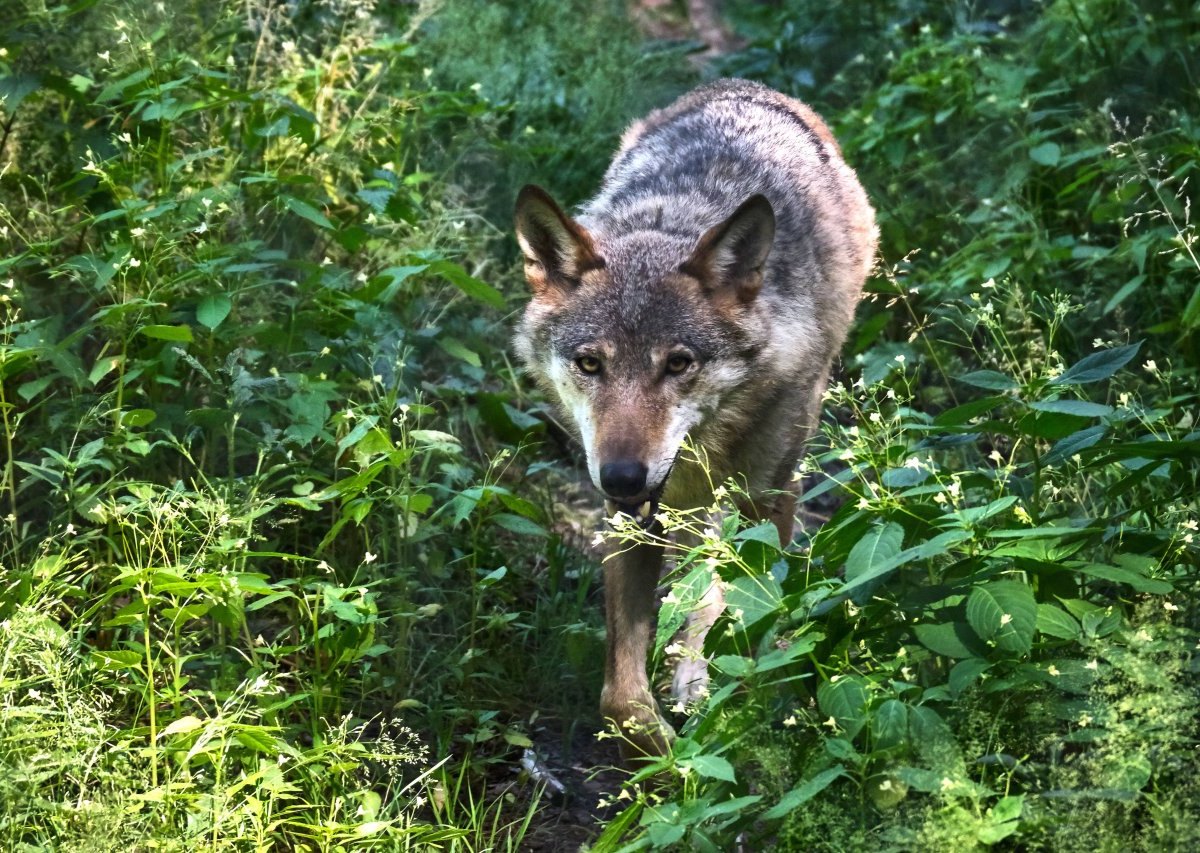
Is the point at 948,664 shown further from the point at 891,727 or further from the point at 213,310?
the point at 213,310

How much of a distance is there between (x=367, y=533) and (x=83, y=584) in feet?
2.95

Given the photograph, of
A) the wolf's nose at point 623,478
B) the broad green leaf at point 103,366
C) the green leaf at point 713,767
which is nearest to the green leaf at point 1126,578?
the green leaf at point 713,767

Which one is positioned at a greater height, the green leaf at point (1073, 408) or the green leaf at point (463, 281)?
the green leaf at point (463, 281)

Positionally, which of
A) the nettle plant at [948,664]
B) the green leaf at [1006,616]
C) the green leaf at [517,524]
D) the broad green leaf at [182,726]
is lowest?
the green leaf at [517,524]

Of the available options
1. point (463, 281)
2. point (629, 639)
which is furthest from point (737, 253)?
point (629, 639)

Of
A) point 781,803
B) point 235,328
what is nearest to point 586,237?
point 235,328

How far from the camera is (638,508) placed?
15.0ft

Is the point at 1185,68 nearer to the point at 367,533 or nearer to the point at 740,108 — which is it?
the point at 740,108

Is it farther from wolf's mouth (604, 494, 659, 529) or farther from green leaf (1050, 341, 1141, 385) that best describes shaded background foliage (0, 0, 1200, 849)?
wolf's mouth (604, 494, 659, 529)

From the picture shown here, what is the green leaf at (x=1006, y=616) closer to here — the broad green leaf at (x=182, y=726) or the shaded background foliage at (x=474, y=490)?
the shaded background foliage at (x=474, y=490)

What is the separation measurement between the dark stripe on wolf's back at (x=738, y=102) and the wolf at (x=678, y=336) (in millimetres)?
405

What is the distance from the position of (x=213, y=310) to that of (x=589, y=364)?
1.25m

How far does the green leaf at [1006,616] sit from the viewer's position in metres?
2.97

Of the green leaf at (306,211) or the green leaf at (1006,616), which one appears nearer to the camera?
the green leaf at (1006,616)
